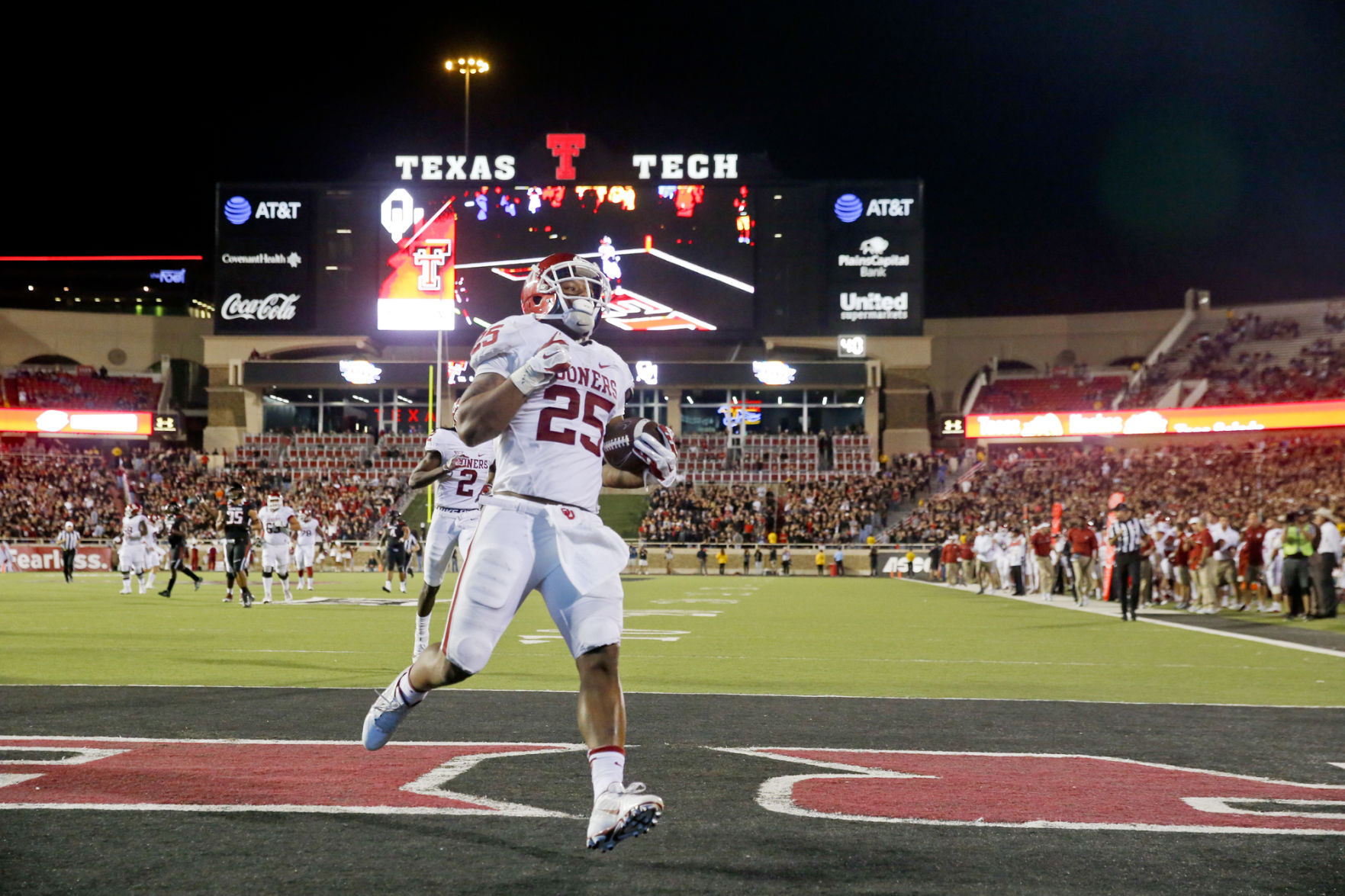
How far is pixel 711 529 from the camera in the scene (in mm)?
47281

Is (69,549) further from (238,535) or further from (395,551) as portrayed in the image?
(238,535)

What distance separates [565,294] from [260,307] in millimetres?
54540

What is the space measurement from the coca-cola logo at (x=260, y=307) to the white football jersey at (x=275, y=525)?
3567 cm

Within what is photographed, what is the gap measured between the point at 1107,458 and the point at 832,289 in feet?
45.4

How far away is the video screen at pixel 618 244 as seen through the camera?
53.3 m

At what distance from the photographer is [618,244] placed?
174ft

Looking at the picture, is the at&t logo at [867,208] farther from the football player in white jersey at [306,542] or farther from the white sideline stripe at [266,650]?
the white sideline stripe at [266,650]

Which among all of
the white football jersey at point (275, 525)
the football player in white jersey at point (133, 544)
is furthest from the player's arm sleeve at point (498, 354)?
the football player in white jersey at point (133, 544)

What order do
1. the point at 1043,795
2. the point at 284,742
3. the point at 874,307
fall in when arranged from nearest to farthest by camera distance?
the point at 1043,795
the point at 284,742
the point at 874,307

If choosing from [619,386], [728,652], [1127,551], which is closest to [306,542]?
[728,652]

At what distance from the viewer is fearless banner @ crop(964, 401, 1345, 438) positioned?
44.9 metres

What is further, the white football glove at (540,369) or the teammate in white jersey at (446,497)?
the teammate in white jersey at (446,497)

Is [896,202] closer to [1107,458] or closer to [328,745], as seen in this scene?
[1107,458]


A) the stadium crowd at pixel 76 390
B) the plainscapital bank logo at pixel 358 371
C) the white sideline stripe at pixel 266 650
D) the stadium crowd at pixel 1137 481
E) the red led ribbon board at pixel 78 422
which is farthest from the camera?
the stadium crowd at pixel 76 390
